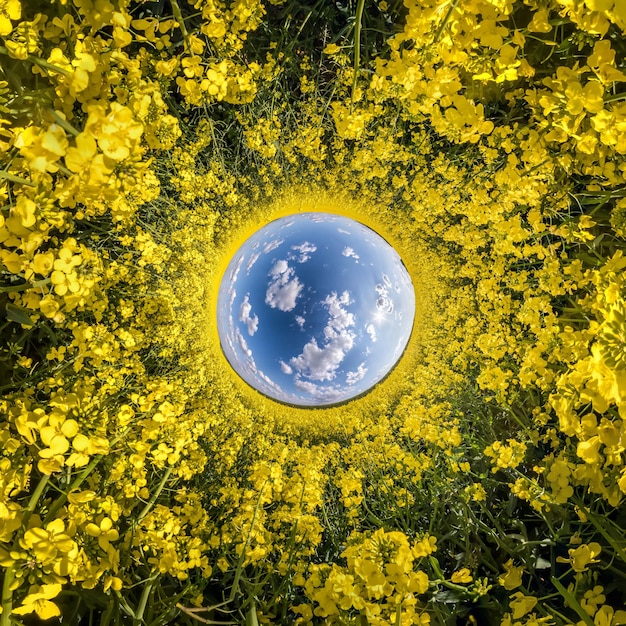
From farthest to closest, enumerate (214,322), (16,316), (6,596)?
1. (214,322)
2. (16,316)
3. (6,596)

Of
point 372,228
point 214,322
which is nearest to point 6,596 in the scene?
point 214,322

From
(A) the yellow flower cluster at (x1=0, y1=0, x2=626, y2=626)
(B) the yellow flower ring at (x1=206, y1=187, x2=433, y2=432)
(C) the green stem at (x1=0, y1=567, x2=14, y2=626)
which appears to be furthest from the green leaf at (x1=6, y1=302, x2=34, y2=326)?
(B) the yellow flower ring at (x1=206, y1=187, x2=433, y2=432)

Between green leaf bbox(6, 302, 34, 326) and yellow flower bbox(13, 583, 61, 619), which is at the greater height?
yellow flower bbox(13, 583, 61, 619)

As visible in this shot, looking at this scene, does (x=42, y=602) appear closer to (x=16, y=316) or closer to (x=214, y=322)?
(x=16, y=316)

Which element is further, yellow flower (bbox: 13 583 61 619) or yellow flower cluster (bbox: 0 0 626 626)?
yellow flower cluster (bbox: 0 0 626 626)

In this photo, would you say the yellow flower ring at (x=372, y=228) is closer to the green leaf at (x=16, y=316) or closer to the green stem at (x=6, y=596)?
the green leaf at (x=16, y=316)

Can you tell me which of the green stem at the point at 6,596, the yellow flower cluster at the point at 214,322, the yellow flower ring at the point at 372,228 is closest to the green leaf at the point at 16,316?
the yellow flower cluster at the point at 214,322

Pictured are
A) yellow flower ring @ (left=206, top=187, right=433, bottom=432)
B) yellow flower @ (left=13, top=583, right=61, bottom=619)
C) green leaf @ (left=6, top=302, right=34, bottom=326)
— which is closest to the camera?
yellow flower @ (left=13, top=583, right=61, bottom=619)

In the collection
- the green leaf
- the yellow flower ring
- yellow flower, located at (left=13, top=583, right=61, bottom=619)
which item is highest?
yellow flower, located at (left=13, top=583, right=61, bottom=619)

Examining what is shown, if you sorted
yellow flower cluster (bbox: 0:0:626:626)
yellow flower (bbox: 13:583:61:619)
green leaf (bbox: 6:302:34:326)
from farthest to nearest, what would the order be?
1. green leaf (bbox: 6:302:34:326)
2. yellow flower cluster (bbox: 0:0:626:626)
3. yellow flower (bbox: 13:583:61:619)

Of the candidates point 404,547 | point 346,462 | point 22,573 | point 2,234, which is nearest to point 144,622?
point 22,573

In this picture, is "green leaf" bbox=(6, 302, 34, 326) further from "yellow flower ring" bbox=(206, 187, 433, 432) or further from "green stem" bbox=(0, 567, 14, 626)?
"yellow flower ring" bbox=(206, 187, 433, 432)

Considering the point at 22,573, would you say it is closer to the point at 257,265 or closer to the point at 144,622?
the point at 144,622
